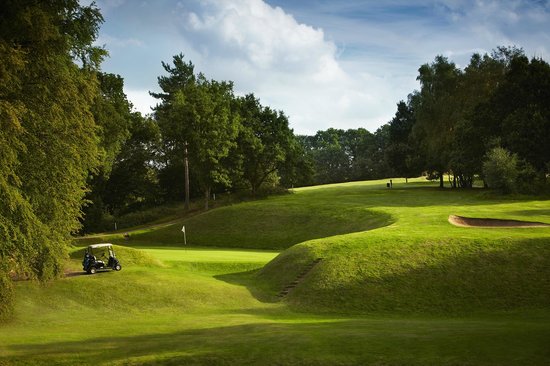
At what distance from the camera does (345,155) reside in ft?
531

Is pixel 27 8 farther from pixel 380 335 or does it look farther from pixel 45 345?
pixel 380 335

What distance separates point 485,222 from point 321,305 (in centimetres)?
2244

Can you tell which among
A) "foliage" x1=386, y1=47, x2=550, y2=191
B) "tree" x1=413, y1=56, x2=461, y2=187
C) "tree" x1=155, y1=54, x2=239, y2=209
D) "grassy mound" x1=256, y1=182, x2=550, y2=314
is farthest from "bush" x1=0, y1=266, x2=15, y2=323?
"tree" x1=413, y1=56, x2=461, y2=187

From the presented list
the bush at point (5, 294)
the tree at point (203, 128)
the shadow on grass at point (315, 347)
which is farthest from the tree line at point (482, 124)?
the bush at point (5, 294)

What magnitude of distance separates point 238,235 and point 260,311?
3336 cm

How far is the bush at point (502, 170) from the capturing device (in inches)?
2482

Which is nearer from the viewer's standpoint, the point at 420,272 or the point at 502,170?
the point at 420,272

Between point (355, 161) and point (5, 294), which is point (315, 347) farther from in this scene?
point (355, 161)

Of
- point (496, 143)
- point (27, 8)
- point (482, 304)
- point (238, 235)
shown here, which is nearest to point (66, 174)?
point (27, 8)

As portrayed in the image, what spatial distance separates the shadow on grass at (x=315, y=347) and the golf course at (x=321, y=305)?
0.17 feet

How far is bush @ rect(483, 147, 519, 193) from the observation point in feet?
207

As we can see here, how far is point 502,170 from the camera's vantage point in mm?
63375

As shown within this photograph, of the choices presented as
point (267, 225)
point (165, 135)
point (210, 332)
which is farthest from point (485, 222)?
point (165, 135)

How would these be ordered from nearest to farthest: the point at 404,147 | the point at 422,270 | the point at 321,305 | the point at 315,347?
1. the point at 315,347
2. the point at 321,305
3. the point at 422,270
4. the point at 404,147
